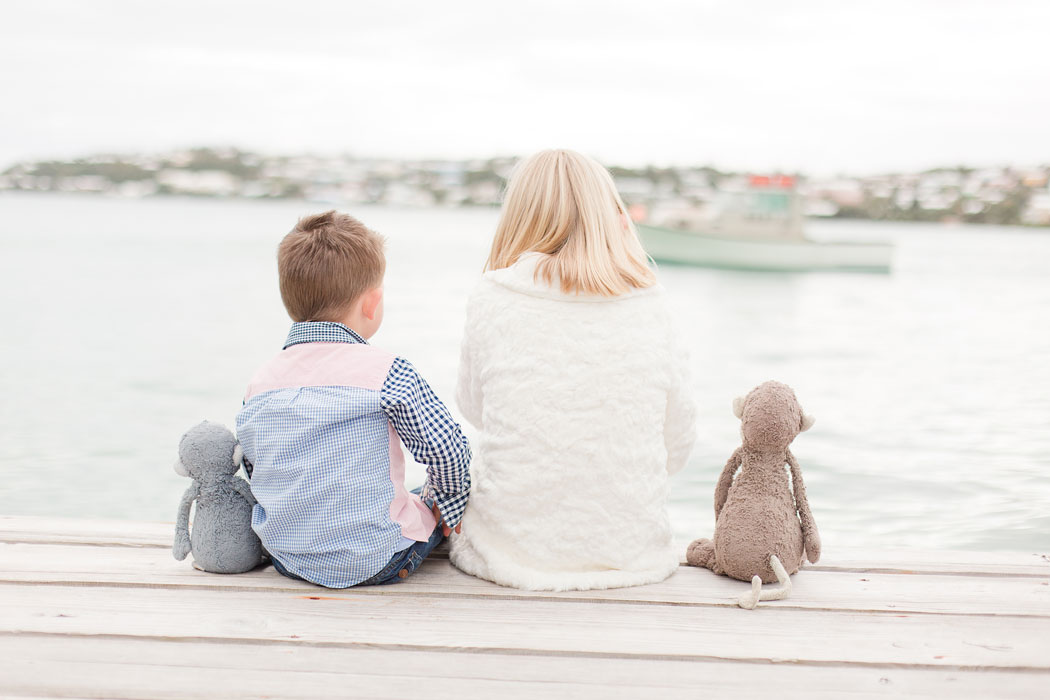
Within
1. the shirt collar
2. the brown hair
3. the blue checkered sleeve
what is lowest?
the blue checkered sleeve

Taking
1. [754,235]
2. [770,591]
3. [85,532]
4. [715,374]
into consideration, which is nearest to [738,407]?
[770,591]

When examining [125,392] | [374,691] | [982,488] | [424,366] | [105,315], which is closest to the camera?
[374,691]

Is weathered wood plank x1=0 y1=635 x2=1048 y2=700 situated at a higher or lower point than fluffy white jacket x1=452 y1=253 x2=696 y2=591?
lower

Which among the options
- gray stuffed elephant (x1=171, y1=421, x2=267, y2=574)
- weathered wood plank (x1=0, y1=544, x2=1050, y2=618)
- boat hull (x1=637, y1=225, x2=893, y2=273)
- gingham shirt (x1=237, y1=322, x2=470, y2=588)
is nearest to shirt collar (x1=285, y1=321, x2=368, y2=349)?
gingham shirt (x1=237, y1=322, x2=470, y2=588)

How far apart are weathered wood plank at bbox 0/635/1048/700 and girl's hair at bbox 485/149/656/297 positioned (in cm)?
77

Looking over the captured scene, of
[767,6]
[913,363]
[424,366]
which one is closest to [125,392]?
[424,366]

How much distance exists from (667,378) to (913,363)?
11834mm

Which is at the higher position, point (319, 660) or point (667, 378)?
point (667, 378)

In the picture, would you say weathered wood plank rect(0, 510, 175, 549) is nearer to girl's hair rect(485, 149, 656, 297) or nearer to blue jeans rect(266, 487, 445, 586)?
blue jeans rect(266, 487, 445, 586)

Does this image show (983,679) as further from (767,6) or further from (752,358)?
(767,6)

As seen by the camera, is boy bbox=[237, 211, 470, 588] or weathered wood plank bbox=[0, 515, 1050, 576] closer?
boy bbox=[237, 211, 470, 588]

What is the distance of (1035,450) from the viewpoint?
21.0ft

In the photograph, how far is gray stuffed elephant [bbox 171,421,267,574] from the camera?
71.9 inches

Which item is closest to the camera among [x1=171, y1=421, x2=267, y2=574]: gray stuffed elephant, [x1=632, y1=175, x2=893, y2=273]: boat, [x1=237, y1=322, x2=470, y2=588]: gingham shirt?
[x1=237, y1=322, x2=470, y2=588]: gingham shirt
